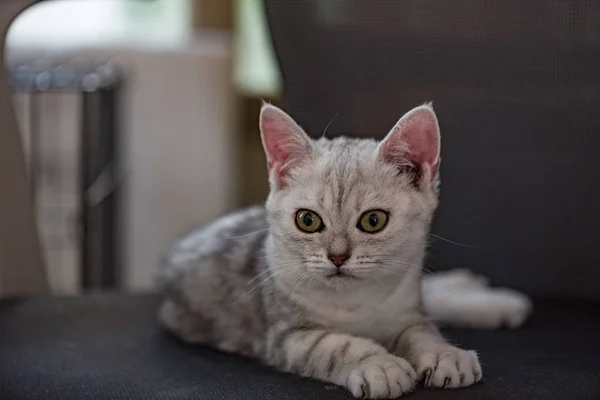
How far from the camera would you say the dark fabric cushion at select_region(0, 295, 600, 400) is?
3.46 feet

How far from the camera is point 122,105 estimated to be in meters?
2.52

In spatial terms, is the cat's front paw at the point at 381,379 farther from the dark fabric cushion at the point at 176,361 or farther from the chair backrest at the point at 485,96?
the chair backrest at the point at 485,96

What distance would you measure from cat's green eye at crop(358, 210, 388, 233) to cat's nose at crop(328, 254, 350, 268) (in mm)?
40

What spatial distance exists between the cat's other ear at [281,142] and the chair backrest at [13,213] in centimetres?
54

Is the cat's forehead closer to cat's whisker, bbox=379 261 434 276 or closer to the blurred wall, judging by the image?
cat's whisker, bbox=379 261 434 276

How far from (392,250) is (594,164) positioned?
1.20ft

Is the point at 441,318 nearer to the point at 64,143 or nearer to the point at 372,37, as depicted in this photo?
the point at 372,37

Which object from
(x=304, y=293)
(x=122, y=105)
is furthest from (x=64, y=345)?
(x=122, y=105)

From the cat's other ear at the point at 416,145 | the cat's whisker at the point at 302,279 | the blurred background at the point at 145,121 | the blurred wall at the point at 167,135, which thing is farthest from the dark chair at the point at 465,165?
the blurred wall at the point at 167,135

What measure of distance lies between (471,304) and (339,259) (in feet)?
1.28

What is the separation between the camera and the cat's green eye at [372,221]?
106 cm

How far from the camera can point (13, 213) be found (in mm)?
1499

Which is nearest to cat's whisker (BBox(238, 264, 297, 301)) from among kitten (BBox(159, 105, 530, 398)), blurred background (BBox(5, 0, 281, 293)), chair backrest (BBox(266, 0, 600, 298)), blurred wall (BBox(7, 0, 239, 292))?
kitten (BBox(159, 105, 530, 398))

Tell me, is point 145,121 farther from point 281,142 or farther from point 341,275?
point 341,275
